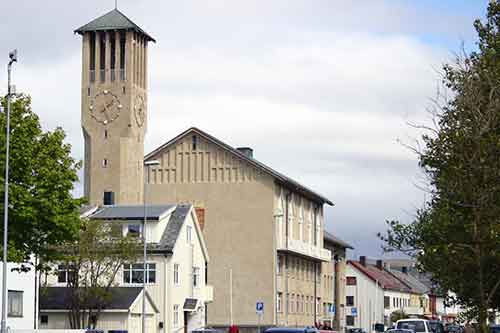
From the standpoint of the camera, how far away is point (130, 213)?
69250mm

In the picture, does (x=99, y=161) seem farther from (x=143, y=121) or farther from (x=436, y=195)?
(x=436, y=195)

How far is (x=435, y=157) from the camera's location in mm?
21469

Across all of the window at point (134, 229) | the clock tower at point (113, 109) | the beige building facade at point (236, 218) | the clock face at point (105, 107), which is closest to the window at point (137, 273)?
the window at point (134, 229)

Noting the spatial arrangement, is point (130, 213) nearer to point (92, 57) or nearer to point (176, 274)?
point (176, 274)

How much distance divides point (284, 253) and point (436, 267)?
214ft

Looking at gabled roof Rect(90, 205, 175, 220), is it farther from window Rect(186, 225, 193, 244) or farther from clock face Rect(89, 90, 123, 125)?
clock face Rect(89, 90, 123, 125)

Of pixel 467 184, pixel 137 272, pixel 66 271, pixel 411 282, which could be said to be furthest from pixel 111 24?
pixel 467 184

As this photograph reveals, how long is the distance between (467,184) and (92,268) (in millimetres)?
42364

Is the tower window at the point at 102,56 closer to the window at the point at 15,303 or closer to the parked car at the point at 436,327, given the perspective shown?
the window at the point at 15,303

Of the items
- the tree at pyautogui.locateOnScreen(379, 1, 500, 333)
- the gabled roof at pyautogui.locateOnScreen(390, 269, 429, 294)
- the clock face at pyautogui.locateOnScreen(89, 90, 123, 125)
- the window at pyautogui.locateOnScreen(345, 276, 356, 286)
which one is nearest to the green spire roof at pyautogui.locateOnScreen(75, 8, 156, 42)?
the clock face at pyautogui.locateOnScreen(89, 90, 123, 125)

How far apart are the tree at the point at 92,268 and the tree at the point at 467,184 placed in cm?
3814

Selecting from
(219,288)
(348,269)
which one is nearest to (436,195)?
(219,288)

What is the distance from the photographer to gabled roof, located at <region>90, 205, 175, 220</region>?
222 feet

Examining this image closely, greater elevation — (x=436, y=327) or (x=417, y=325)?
(x=417, y=325)
